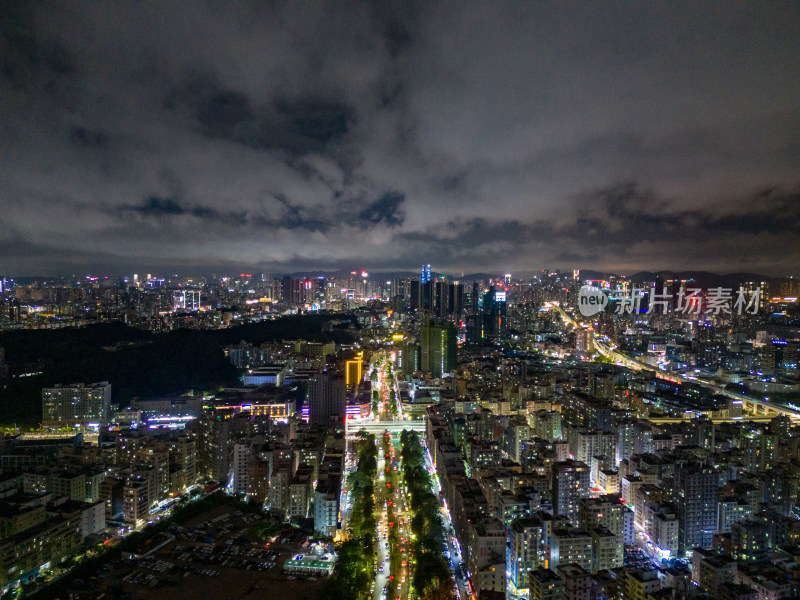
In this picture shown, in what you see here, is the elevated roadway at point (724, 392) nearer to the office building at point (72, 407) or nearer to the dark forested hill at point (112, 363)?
the dark forested hill at point (112, 363)

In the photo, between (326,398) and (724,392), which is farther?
(724,392)

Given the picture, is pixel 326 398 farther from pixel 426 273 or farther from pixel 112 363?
pixel 426 273

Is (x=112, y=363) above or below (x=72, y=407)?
above

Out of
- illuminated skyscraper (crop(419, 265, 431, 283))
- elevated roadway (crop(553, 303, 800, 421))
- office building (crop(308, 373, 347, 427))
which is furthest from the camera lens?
illuminated skyscraper (crop(419, 265, 431, 283))

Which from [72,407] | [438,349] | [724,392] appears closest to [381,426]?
[438,349]

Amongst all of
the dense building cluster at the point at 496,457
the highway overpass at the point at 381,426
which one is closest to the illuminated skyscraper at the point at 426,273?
the dense building cluster at the point at 496,457

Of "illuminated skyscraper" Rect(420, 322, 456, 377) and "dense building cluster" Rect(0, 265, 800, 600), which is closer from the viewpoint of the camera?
"dense building cluster" Rect(0, 265, 800, 600)

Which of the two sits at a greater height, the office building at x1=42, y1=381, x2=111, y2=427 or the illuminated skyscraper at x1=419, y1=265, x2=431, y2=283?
→ the illuminated skyscraper at x1=419, y1=265, x2=431, y2=283

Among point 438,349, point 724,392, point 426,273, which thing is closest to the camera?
point 724,392

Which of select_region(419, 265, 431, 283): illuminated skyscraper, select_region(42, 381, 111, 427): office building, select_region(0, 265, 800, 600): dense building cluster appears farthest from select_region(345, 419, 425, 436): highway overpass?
select_region(419, 265, 431, 283): illuminated skyscraper

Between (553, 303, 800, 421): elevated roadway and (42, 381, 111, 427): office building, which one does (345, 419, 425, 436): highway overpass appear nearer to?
(42, 381, 111, 427): office building

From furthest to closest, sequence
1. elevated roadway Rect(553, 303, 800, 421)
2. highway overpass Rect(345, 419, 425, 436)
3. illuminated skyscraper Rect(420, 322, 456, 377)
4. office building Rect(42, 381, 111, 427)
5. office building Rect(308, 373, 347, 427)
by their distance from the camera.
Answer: illuminated skyscraper Rect(420, 322, 456, 377) < elevated roadway Rect(553, 303, 800, 421) < office building Rect(308, 373, 347, 427) < highway overpass Rect(345, 419, 425, 436) < office building Rect(42, 381, 111, 427)

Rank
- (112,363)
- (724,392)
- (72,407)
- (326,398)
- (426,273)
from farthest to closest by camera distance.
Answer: (426,273) → (724,392) → (112,363) → (326,398) → (72,407)
